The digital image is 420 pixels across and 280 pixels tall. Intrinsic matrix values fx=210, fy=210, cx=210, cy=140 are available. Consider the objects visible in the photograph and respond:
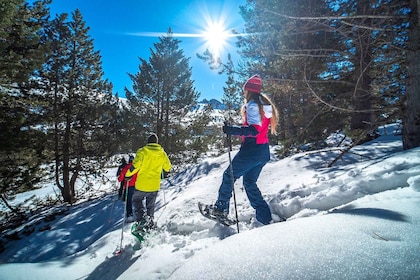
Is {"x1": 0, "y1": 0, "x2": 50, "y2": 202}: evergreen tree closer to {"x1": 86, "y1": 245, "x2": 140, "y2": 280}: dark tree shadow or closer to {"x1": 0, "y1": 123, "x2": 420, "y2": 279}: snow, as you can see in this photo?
{"x1": 0, "y1": 123, "x2": 420, "y2": 279}: snow

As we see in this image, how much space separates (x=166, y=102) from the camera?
54.4 ft

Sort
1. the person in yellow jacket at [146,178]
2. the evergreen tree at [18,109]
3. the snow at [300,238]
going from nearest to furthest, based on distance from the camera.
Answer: the snow at [300,238], the person in yellow jacket at [146,178], the evergreen tree at [18,109]

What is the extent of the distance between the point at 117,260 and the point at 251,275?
294 centimetres

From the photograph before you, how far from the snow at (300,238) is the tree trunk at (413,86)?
39.1 inches

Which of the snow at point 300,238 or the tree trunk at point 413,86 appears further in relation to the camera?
the tree trunk at point 413,86

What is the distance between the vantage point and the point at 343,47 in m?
5.94

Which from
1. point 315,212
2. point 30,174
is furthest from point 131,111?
point 315,212

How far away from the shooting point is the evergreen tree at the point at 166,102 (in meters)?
16.0

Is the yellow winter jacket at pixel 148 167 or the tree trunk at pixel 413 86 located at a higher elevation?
the tree trunk at pixel 413 86

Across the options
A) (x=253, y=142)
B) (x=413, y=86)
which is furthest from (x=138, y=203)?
(x=413, y=86)

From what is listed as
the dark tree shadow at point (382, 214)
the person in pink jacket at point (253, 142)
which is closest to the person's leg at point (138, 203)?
the person in pink jacket at point (253, 142)

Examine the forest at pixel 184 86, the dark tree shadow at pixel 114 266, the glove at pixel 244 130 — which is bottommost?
the dark tree shadow at pixel 114 266

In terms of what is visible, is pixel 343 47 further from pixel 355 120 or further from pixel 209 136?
pixel 209 136

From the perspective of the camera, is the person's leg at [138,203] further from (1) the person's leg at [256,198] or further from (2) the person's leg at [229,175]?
(1) the person's leg at [256,198]
